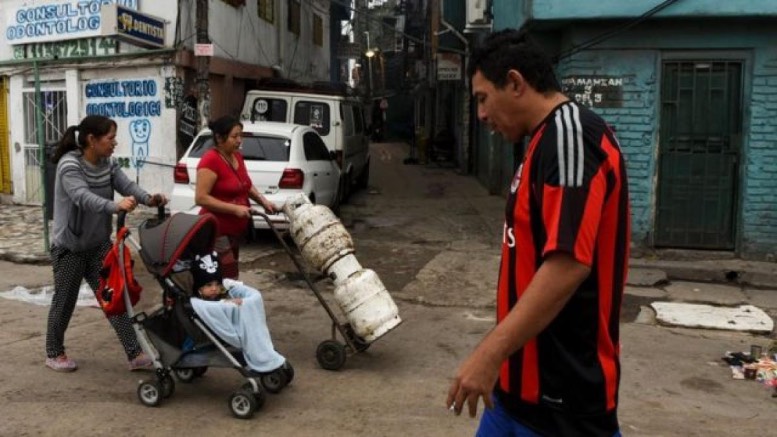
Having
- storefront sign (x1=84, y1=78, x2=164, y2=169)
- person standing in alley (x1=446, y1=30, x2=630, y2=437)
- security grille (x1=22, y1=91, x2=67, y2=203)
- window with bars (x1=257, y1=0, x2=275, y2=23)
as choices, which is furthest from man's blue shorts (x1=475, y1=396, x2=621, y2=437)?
window with bars (x1=257, y1=0, x2=275, y2=23)

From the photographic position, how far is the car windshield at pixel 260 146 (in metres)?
9.46

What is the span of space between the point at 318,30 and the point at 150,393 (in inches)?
831

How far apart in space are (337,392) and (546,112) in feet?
10.3

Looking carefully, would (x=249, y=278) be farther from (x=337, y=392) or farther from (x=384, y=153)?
(x=384, y=153)

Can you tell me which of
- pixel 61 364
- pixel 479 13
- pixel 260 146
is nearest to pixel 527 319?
pixel 61 364

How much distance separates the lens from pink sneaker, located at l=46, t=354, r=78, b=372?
5.00 meters

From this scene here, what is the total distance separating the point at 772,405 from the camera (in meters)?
4.66

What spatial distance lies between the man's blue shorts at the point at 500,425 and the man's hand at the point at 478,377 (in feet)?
0.76

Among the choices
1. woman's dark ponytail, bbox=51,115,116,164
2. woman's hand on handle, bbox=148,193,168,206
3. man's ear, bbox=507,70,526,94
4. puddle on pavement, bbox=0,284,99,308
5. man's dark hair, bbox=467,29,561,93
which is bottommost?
puddle on pavement, bbox=0,284,99,308

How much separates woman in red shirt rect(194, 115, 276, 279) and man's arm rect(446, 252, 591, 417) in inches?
133

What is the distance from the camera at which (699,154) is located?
8.88 m

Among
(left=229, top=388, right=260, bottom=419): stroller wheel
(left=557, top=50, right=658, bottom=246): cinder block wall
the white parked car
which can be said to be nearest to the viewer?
(left=229, top=388, right=260, bottom=419): stroller wheel

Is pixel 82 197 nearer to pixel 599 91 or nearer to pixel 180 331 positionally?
pixel 180 331

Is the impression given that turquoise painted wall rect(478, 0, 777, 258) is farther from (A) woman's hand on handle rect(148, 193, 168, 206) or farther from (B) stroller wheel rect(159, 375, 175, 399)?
(B) stroller wheel rect(159, 375, 175, 399)
